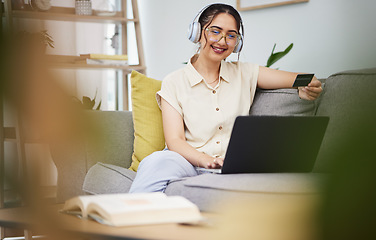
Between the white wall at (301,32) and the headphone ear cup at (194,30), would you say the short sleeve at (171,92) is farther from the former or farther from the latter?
the white wall at (301,32)

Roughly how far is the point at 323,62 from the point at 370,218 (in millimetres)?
2615

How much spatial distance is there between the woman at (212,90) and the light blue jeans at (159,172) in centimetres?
10

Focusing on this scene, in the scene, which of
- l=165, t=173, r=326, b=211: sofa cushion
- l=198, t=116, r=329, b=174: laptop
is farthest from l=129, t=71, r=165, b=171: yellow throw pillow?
l=198, t=116, r=329, b=174: laptop

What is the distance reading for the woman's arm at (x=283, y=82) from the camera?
6.09ft

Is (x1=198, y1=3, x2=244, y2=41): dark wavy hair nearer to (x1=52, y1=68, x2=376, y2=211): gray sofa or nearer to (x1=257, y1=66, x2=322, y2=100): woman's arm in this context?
(x1=257, y1=66, x2=322, y2=100): woman's arm

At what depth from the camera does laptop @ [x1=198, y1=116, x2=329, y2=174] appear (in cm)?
135

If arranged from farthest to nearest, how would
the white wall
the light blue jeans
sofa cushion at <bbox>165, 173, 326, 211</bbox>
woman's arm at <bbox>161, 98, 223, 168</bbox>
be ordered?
the white wall → woman's arm at <bbox>161, 98, 223, 168</bbox> → the light blue jeans → sofa cushion at <bbox>165, 173, 326, 211</bbox>

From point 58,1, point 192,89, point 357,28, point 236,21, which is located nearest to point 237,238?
point 58,1

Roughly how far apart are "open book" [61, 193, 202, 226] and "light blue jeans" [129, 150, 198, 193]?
0.57 meters

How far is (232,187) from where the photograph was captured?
137cm

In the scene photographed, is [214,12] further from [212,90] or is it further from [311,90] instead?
[311,90]

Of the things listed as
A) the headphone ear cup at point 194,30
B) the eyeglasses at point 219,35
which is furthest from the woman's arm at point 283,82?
the headphone ear cup at point 194,30

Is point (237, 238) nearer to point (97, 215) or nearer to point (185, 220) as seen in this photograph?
point (185, 220)

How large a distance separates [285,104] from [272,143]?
0.60 metres
